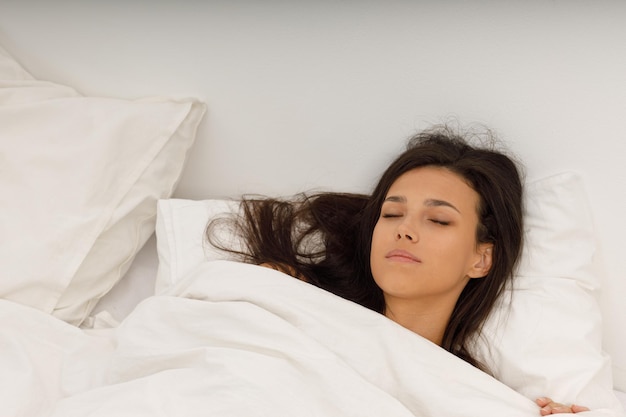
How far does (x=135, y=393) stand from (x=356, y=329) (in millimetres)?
369

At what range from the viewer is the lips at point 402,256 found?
1.26m

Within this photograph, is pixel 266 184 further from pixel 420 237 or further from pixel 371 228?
pixel 420 237

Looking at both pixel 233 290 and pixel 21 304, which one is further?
pixel 21 304

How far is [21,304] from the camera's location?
1.36 m

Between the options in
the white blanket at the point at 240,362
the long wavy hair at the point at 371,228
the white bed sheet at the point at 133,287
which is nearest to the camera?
the white blanket at the point at 240,362

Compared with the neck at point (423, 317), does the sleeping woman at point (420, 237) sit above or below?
above

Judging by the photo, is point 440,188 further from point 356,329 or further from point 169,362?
point 169,362

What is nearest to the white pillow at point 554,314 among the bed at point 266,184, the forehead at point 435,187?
the bed at point 266,184

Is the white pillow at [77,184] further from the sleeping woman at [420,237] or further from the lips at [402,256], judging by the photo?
the lips at [402,256]

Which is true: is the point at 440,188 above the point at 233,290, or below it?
above

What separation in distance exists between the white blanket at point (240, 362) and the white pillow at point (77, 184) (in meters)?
0.09

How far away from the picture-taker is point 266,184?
5.16ft

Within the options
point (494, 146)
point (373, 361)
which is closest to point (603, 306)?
point (494, 146)

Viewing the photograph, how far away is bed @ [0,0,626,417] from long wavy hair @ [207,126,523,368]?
4 centimetres
